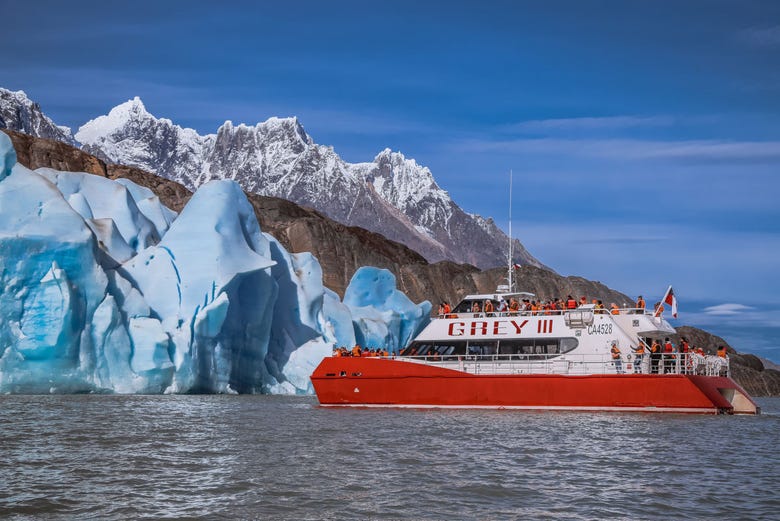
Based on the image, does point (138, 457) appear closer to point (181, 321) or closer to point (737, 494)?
point (737, 494)

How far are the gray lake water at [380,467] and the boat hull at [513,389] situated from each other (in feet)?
4.81

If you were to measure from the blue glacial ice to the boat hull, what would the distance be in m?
8.48

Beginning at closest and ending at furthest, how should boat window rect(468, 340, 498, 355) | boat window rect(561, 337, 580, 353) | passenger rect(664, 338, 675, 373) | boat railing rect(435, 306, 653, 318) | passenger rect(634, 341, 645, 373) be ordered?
passenger rect(634, 341, 645, 373) → passenger rect(664, 338, 675, 373) → boat window rect(561, 337, 580, 353) → boat railing rect(435, 306, 653, 318) → boat window rect(468, 340, 498, 355)

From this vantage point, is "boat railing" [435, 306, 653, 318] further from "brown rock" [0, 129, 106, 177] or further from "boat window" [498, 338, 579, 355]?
"brown rock" [0, 129, 106, 177]

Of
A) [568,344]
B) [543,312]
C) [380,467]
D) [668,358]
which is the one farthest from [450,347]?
[380,467]

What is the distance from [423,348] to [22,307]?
1582 cm

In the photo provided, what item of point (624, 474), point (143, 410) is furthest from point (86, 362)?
point (624, 474)

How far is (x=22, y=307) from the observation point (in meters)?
35.3

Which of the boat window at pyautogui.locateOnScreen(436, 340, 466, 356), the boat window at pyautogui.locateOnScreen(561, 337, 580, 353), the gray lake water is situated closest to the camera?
the gray lake water

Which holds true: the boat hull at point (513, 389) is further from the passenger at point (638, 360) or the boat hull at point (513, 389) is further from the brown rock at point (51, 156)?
the brown rock at point (51, 156)

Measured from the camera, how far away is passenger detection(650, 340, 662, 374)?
2912 centimetres

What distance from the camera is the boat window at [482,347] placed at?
31.0 metres

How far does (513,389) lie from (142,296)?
1784cm

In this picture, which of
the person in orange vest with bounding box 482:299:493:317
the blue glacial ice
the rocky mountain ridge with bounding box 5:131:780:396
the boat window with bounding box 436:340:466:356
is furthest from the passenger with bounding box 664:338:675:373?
the rocky mountain ridge with bounding box 5:131:780:396
